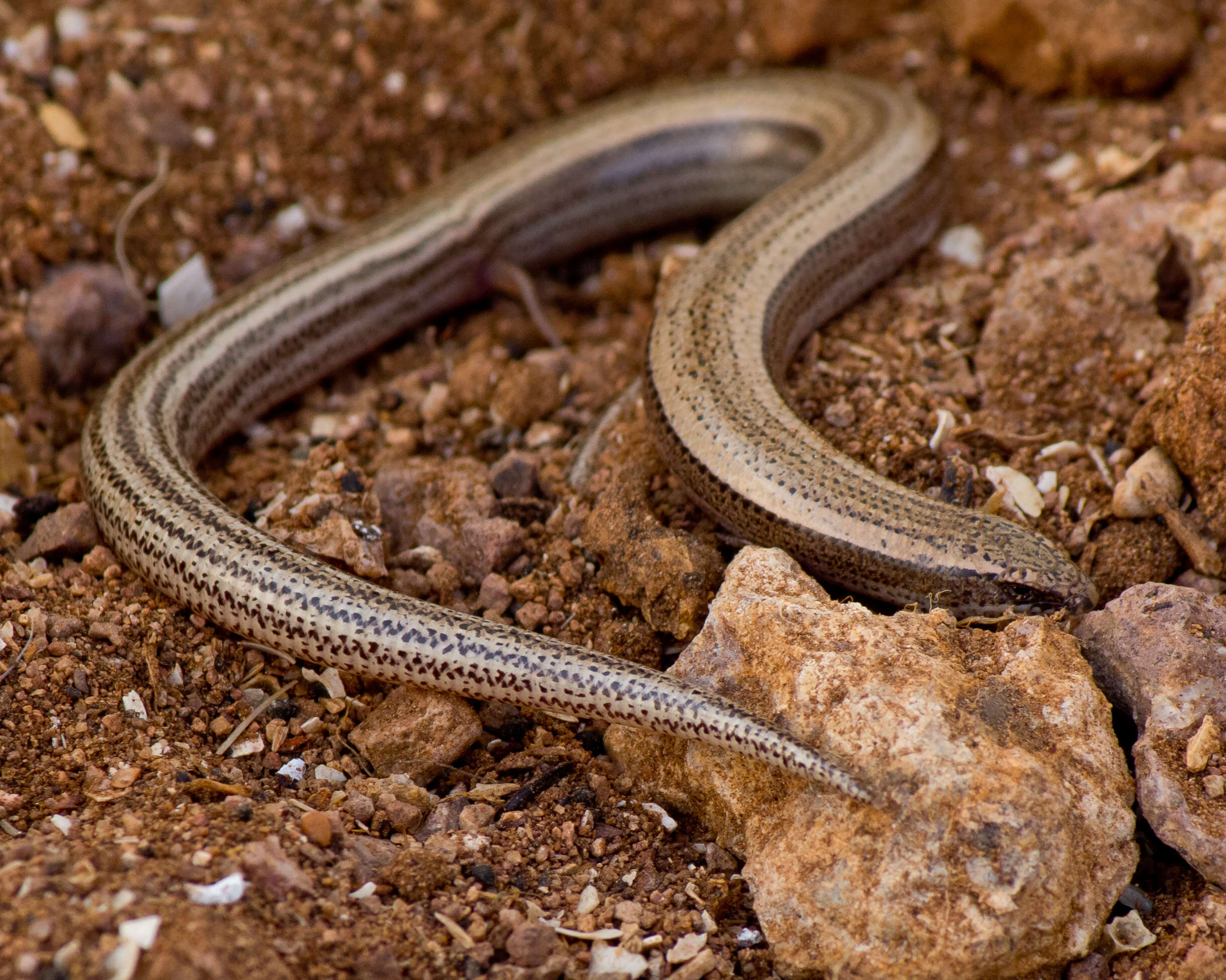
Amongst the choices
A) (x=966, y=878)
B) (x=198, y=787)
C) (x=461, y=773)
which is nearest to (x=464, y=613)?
(x=461, y=773)

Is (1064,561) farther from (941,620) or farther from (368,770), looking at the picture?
(368,770)

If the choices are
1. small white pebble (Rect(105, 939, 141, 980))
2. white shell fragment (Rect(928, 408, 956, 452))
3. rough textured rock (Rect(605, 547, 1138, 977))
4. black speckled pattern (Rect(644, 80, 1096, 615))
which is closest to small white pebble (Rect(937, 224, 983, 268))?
black speckled pattern (Rect(644, 80, 1096, 615))

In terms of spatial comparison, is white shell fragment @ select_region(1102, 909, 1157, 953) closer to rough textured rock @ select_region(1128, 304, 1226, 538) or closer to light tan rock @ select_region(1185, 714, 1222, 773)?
light tan rock @ select_region(1185, 714, 1222, 773)

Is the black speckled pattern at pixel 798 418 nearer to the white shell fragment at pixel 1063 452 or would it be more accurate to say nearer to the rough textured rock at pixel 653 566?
the rough textured rock at pixel 653 566

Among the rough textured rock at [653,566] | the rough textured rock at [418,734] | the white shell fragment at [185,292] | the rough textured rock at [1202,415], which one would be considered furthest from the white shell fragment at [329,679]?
the rough textured rock at [1202,415]

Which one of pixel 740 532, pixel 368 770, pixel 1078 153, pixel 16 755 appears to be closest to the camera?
pixel 16 755
